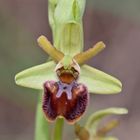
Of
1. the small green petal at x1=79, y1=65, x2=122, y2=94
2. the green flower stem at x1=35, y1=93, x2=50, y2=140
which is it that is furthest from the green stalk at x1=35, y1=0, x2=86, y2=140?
the small green petal at x1=79, y1=65, x2=122, y2=94

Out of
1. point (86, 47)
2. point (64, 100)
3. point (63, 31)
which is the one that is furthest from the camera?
point (86, 47)

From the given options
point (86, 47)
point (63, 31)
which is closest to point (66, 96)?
point (63, 31)

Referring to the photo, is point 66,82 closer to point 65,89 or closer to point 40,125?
point 65,89

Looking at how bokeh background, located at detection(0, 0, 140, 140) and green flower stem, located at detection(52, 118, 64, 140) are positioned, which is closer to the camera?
green flower stem, located at detection(52, 118, 64, 140)

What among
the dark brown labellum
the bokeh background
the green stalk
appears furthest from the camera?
the bokeh background

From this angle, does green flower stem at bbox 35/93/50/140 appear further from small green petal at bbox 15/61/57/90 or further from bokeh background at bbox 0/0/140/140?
bokeh background at bbox 0/0/140/140

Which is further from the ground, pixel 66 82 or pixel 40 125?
pixel 66 82
